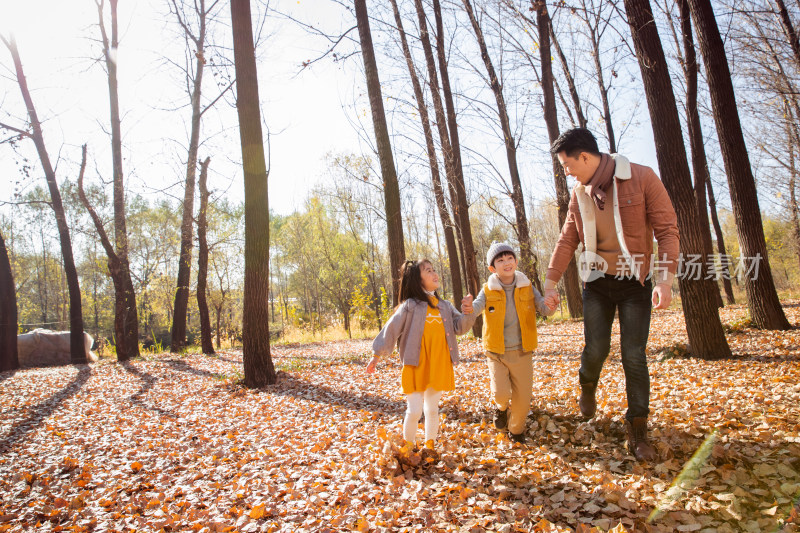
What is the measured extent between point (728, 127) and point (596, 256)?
5618mm

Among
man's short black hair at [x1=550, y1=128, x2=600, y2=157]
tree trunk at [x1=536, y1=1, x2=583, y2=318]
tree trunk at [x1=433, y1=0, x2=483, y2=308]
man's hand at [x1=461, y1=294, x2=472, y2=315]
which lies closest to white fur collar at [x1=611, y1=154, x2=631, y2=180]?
man's short black hair at [x1=550, y1=128, x2=600, y2=157]

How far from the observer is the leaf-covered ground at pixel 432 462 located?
2.49 meters

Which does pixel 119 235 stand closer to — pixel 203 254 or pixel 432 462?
pixel 203 254

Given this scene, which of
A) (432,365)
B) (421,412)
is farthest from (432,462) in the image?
(432,365)

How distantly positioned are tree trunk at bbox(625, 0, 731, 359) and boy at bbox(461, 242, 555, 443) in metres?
3.08

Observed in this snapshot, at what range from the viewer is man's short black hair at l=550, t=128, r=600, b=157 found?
302 cm

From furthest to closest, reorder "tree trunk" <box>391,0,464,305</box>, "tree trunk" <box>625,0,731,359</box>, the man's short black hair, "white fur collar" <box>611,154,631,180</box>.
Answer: "tree trunk" <box>391,0,464,305</box>, "tree trunk" <box>625,0,731,359</box>, the man's short black hair, "white fur collar" <box>611,154,631,180</box>

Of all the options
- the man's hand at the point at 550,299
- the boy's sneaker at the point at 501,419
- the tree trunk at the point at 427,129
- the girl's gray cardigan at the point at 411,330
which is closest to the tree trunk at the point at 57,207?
the tree trunk at the point at 427,129

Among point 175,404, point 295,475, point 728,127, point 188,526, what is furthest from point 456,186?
point 188,526

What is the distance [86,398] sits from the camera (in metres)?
7.23

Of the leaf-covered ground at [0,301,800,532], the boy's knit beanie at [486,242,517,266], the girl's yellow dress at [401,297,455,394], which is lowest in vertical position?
the leaf-covered ground at [0,301,800,532]

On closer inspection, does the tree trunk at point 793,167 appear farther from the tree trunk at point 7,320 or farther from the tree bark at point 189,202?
the tree trunk at point 7,320

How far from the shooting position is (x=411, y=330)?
11.3ft

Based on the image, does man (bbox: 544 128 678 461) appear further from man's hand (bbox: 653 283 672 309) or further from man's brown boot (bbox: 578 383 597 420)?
man's brown boot (bbox: 578 383 597 420)
